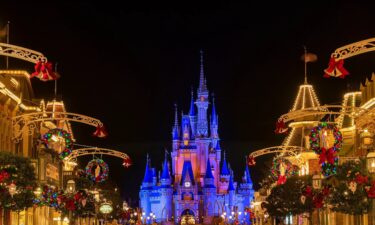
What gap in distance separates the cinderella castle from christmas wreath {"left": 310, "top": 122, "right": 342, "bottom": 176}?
11786cm

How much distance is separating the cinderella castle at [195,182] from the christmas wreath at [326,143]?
118m

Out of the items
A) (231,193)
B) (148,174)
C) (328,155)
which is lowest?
(328,155)

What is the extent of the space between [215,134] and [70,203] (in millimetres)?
131483

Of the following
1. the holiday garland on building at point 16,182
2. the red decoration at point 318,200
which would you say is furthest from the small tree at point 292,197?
the holiday garland on building at point 16,182

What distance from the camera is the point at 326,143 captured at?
31.9 meters

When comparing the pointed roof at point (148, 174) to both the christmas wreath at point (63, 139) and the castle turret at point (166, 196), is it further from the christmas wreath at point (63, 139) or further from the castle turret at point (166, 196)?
the christmas wreath at point (63, 139)

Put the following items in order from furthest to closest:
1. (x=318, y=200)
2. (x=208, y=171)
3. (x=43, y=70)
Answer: (x=208, y=171), (x=318, y=200), (x=43, y=70)

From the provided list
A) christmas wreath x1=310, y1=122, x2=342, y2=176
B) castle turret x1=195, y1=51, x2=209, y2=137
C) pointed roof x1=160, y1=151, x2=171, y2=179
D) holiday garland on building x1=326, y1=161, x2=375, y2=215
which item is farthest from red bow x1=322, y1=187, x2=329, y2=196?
castle turret x1=195, y1=51, x2=209, y2=137

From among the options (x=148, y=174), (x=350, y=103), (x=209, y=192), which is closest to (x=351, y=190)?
(x=350, y=103)

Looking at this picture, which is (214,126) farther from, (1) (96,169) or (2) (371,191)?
(2) (371,191)

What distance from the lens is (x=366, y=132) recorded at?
104 feet

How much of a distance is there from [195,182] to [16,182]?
129m

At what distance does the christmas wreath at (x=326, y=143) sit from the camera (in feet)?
103

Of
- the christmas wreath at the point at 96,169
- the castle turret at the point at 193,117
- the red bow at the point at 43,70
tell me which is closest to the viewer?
the red bow at the point at 43,70
